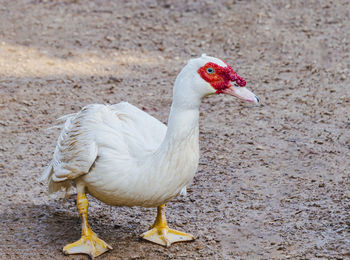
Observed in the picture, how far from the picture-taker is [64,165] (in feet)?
13.4

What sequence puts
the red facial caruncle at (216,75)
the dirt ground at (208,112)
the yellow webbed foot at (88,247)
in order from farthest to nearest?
the dirt ground at (208,112), the yellow webbed foot at (88,247), the red facial caruncle at (216,75)

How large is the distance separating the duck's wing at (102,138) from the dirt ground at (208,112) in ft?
2.21

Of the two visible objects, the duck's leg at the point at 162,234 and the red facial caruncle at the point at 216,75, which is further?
the duck's leg at the point at 162,234

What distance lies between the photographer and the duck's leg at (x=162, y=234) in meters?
4.25

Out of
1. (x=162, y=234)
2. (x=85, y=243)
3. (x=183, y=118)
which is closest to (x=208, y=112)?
(x=162, y=234)

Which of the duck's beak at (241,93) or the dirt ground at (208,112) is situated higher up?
the duck's beak at (241,93)

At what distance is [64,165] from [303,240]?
1.85 m

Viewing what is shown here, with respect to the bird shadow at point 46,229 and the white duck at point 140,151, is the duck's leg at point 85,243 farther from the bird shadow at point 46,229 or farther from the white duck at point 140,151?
the bird shadow at point 46,229

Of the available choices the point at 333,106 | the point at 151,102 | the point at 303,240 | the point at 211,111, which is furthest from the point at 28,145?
the point at 333,106

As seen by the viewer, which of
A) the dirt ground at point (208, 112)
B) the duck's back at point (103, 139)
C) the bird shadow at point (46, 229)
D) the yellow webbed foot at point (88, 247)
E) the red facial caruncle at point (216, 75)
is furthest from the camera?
the dirt ground at point (208, 112)

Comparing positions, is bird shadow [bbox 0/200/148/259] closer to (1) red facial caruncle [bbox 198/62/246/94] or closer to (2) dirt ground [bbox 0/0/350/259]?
(2) dirt ground [bbox 0/0/350/259]

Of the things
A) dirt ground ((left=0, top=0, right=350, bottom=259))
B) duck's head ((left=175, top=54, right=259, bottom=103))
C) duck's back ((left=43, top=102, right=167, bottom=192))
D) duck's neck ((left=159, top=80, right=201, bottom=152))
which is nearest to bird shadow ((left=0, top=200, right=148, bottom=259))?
dirt ground ((left=0, top=0, right=350, bottom=259))

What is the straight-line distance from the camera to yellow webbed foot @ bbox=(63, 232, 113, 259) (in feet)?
13.4

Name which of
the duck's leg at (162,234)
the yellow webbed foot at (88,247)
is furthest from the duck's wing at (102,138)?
the duck's leg at (162,234)
